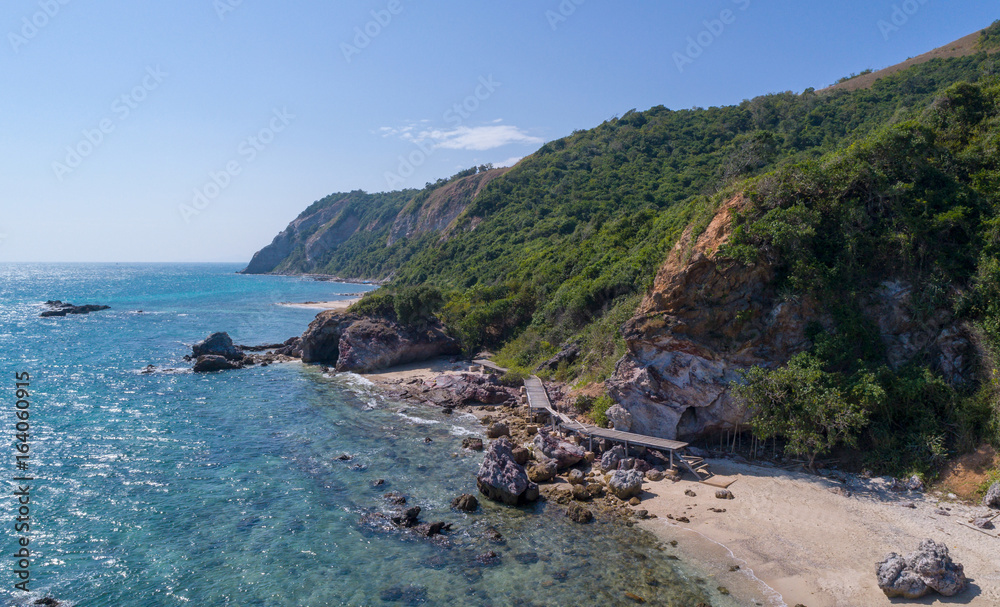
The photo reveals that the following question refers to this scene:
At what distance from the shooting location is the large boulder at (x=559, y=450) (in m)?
20.0

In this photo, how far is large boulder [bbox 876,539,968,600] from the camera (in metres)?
11.6

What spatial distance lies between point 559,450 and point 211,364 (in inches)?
1190

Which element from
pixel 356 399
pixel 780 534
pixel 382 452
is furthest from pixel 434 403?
pixel 780 534

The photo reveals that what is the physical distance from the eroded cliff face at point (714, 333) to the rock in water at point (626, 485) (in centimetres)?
339

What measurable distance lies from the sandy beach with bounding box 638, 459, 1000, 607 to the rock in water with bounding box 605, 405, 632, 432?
3.40 meters

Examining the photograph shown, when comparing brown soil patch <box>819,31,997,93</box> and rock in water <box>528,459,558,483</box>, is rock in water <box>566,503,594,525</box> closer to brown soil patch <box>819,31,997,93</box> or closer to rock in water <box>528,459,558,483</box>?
rock in water <box>528,459,558,483</box>

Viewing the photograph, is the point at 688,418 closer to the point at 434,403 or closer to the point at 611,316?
the point at 611,316

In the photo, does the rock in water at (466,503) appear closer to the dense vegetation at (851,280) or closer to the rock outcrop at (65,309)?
the dense vegetation at (851,280)

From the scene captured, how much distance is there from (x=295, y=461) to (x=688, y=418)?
55.6 ft

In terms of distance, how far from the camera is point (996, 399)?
16.2m

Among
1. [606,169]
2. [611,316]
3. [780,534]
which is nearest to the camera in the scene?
[780,534]

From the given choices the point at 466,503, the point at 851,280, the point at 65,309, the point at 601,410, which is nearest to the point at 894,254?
the point at 851,280

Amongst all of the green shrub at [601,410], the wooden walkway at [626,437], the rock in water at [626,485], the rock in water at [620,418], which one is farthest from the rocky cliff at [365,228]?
the rock in water at [626,485]

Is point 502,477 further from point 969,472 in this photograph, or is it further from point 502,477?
point 969,472
